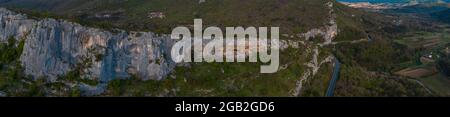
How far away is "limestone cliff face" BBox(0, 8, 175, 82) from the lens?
68062mm

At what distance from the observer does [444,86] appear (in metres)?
109

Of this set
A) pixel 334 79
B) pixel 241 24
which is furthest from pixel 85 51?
pixel 241 24

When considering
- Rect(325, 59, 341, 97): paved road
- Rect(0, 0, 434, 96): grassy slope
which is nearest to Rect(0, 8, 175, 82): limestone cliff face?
Rect(0, 0, 434, 96): grassy slope

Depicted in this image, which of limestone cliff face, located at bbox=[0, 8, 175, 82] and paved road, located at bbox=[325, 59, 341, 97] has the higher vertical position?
limestone cliff face, located at bbox=[0, 8, 175, 82]

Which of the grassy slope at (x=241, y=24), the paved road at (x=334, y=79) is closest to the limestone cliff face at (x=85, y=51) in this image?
the grassy slope at (x=241, y=24)

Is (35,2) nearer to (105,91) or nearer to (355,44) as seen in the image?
(355,44)

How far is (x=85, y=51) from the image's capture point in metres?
69.2

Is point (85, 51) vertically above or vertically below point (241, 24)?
below

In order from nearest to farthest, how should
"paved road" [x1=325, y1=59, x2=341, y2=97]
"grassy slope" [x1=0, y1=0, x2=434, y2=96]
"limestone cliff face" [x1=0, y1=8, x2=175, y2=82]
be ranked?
"limestone cliff face" [x1=0, y1=8, x2=175, y2=82] < "grassy slope" [x1=0, y1=0, x2=434, y2=96] < "paved road" [x1=325, y1=59, x2=341, y2=97]

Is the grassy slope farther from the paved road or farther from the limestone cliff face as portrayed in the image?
the limestone cliff face

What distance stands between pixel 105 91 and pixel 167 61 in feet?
34.8

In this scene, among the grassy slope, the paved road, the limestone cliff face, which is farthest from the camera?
the paved road

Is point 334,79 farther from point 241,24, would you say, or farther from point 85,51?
point 85,51

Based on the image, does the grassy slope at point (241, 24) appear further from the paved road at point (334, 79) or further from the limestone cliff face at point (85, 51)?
the limestone cliff face at point (85, 51)
